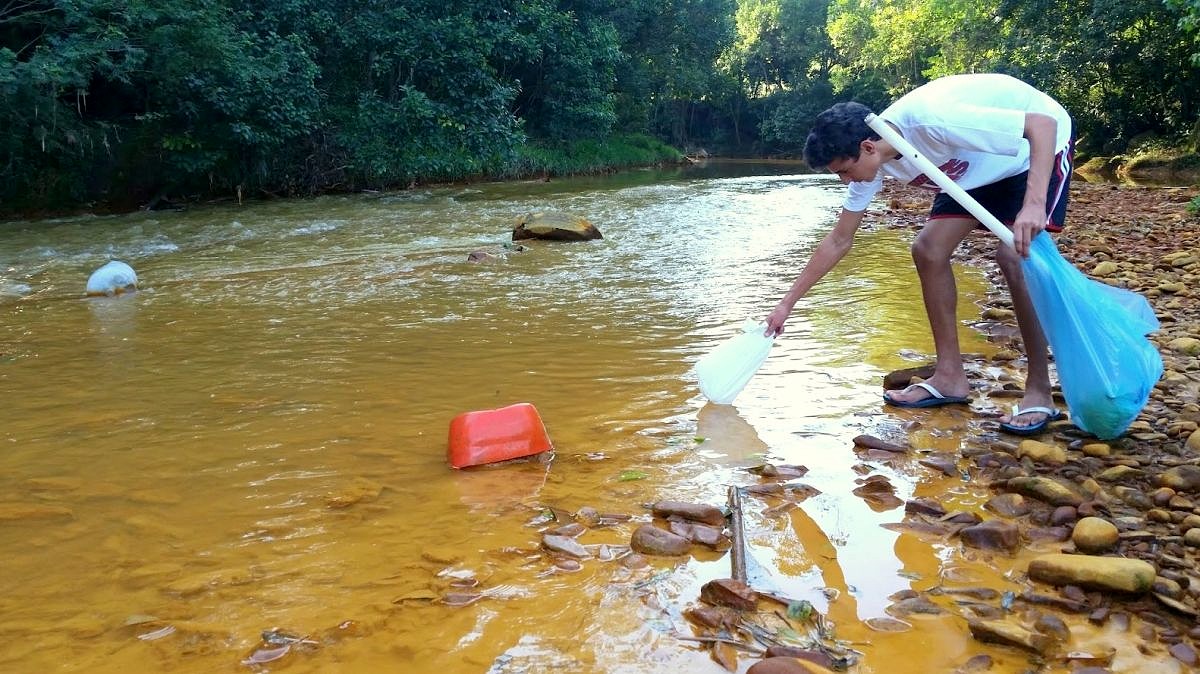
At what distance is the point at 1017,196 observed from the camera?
10.8 feet

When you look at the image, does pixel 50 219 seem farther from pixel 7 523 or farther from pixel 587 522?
pixel 587 522

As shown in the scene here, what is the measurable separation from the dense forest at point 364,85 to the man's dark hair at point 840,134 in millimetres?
9142

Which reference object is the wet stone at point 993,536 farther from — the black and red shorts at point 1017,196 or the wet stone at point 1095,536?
the black and red shorts at point 1017,196

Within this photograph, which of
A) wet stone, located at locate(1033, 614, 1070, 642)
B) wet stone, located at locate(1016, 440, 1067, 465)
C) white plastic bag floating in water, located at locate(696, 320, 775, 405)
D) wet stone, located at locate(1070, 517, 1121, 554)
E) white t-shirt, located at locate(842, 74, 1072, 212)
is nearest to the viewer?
wet stone, located at locate(1033, 614, 1070, 642)

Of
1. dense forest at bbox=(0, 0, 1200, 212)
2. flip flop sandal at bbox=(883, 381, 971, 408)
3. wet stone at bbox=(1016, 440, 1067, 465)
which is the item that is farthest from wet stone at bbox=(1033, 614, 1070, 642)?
dense forest at bbox=(0, 0, 1200, 212)

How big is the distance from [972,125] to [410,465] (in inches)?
90.0

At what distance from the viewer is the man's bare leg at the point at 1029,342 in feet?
10.7

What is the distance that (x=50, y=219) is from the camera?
13.5 m

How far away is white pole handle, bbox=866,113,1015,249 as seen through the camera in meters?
3.02

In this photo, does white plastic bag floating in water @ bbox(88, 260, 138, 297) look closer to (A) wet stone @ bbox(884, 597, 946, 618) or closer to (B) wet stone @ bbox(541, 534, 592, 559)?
(B) wet stone @ bbox(541, 534, 592, 559)

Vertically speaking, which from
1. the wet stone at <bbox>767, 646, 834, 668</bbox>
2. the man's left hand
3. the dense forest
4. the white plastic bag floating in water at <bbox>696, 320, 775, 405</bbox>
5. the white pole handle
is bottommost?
the wet stone at <bbox>767, 646, 834, 668</bbox>

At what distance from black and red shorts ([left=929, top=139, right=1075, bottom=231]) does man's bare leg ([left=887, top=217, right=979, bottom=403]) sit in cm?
19

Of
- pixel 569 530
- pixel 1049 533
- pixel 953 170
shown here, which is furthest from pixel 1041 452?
pixel 569 530

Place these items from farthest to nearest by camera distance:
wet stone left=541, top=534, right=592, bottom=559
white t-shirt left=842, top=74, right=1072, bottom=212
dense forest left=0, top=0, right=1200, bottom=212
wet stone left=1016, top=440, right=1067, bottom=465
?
dense forest left=0, top=0, right=1200, bottom=212
white t-shirt left=842, top=74, right=1072, bottom=212
wet stone left=1016, top=440, right=1067, bottom=465
wet stone left=541, top=534, right=592, bottom=559
